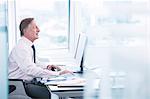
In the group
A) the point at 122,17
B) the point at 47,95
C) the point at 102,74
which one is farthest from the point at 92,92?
the point at 47,95

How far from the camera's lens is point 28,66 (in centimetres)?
290

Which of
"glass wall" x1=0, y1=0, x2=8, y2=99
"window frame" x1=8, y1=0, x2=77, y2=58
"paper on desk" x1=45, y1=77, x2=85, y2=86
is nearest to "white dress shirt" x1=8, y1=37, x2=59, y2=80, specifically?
"paper on desk" x1=45, y1=77, x2=85, y2=86

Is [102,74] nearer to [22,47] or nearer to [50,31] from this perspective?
[22,47]

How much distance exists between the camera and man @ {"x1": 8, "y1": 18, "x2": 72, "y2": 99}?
2855mm

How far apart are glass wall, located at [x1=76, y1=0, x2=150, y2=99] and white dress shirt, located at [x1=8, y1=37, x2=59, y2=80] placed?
1468 mm

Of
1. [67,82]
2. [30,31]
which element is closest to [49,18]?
[30,31]

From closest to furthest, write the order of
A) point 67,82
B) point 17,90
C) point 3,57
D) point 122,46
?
point 122,46 → point 3,57 → point 67,82 → point 17,90

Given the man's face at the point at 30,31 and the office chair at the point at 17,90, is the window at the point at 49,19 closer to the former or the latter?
the man's face at the point at 30,31

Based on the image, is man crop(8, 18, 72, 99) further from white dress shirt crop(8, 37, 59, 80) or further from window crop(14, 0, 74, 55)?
window crop(14, 0, 74, 55)

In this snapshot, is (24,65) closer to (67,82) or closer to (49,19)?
(67,82)

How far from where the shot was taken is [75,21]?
443 cm

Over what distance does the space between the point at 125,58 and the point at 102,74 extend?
0.70ft

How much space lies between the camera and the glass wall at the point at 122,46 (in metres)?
1.18

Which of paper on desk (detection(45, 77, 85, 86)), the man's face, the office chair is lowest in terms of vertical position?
the office chair
